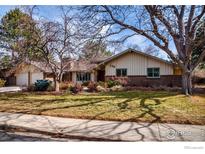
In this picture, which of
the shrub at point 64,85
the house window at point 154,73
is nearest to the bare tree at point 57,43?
the shrub at point 64,85

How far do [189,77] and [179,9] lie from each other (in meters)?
2.71

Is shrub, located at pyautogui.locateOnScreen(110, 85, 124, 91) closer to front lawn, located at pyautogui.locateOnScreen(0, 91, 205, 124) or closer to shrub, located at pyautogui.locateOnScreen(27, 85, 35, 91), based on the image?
front lawn, located at pyautogui.locateOnScreen(0, 91, 205, 124)

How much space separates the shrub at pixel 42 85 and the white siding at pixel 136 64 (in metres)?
2.46

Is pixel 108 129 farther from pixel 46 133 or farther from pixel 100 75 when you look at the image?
pixel 100 75

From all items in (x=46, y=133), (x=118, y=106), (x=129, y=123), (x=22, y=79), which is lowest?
(x=46, y=133)

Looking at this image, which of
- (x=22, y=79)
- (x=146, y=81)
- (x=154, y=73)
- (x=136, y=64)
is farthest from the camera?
(x=136, y=64)

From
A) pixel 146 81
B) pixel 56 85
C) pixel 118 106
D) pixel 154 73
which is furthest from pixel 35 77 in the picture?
pixel 154 73

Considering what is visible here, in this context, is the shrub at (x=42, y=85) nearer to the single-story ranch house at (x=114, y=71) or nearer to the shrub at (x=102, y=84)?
the single-story ranch house at (x=114, y=71)

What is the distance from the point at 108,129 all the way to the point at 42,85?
2177 millimetres

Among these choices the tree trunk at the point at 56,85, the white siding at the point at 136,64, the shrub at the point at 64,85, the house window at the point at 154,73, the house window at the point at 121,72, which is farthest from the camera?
the white siding at the point at 136,64

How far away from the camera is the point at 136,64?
9.81 metres

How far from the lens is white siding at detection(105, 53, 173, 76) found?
30.3 feet

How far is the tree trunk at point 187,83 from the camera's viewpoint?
320 inches

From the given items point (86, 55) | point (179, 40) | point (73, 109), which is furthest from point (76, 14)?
point (179, 40)
